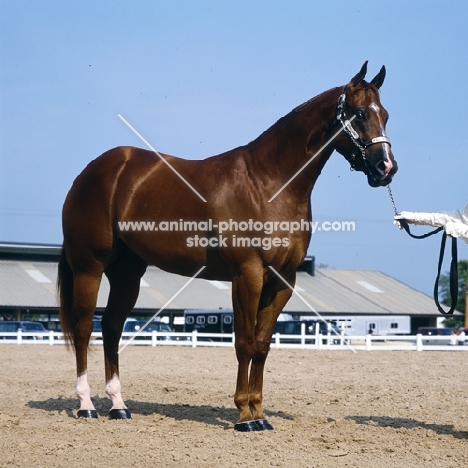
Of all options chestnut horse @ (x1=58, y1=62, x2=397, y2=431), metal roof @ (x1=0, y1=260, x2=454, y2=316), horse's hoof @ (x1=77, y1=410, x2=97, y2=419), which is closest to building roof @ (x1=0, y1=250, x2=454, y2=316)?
metal roof @ (x1=0, y1=260, x2=454, y2=316)

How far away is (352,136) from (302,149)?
509 mm

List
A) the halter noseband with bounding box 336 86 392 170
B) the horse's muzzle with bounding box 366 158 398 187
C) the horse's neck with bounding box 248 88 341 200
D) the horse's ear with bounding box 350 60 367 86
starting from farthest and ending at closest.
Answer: the horse's neck with bounding box 248 88 341 200
the horse's ear with bounding box 350 60 367 86
the halter noseband with bounding box 336 86 392 170
the horse's muzzle with bounding box 366 158 398 187

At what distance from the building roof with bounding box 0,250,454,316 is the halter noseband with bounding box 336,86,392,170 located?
31.1m

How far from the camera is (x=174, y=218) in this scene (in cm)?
729

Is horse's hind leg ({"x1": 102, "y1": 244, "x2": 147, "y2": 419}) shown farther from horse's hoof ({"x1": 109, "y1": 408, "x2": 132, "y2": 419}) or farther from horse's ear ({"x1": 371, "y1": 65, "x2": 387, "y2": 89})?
horse's ear ({"x1": 371, "y1": 65, "x2": 387, "y2": 89})

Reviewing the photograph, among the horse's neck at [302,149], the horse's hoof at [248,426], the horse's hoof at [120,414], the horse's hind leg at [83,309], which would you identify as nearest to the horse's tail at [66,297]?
the horse's hind leg at [83,309]

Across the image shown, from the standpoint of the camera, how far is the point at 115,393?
25.4 ft

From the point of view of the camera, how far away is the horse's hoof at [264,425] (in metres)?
6.74

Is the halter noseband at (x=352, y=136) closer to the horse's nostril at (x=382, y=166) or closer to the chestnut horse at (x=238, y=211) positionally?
the chestnut horse at (x=238, y=211)

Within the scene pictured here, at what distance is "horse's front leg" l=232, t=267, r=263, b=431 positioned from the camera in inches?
262

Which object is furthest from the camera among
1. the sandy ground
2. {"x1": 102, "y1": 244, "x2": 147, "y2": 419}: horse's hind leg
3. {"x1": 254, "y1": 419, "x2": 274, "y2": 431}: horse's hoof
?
{"x1": 102, "y1": 244, "x2": 147, "y2": 419}: horse's hind leg

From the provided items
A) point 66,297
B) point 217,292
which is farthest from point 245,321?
point 217,292

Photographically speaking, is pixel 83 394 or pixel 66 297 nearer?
pixel 83 394

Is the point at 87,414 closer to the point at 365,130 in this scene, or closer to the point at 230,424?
the point at 230,424
